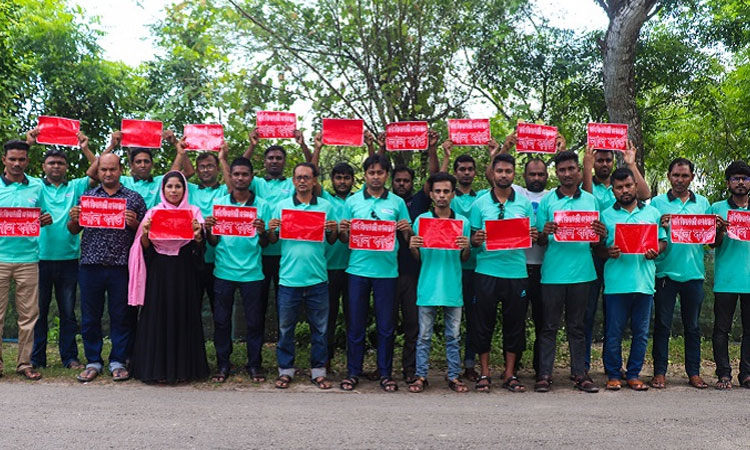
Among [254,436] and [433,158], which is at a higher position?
[433,158]

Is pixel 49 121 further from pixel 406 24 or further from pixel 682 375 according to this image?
pixel 682 375

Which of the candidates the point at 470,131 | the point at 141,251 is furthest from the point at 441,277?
the point at 141,251

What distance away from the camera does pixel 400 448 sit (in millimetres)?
4477

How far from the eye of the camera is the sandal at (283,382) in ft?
20.8

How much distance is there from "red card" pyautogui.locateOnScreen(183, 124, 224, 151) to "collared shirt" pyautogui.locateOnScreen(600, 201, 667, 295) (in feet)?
13.3

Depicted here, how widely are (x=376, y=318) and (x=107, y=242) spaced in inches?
106

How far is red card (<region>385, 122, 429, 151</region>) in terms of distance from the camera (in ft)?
22.9

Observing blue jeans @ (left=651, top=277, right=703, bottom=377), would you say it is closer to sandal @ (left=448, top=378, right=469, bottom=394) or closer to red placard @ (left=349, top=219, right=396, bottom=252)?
sandal @ (left=448, top=378, right=469, bottom=394)

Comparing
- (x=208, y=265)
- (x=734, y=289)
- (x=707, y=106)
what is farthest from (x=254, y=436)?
(x=707, y=106)

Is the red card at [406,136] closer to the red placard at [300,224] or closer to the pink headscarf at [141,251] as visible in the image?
the red placard at [300,224]

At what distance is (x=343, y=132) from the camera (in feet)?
23.2

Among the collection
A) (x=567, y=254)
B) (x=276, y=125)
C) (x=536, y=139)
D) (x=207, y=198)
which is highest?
(x=276, y=125)

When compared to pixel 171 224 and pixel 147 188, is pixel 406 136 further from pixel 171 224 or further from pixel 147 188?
pixel 147 188

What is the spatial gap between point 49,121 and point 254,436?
4.19 meters
